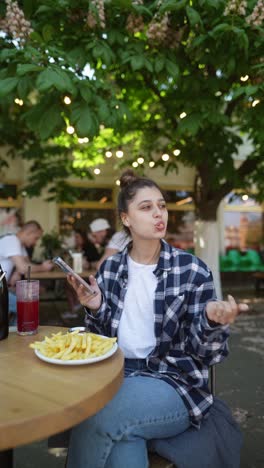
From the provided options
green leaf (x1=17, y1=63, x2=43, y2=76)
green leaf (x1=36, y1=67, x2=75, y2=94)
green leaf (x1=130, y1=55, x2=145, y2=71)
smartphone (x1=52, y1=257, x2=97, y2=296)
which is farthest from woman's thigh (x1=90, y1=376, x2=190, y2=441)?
green leaf (x1=130, y1=55, x2=145, y2=71)

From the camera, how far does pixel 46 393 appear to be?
1101 mm

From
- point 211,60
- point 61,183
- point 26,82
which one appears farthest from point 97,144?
point 26,82

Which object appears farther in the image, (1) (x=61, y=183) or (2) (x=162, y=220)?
(1) (x=61, y=183)

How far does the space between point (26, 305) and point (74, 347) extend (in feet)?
1.52

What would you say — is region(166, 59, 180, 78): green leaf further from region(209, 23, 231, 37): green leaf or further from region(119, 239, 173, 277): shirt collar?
region(119, 239, 173, 277): shirt collar

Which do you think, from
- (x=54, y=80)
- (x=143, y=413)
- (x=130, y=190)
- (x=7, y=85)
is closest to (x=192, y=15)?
(x=54, y=80)

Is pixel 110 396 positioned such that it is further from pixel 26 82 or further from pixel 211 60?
pixel 211 60

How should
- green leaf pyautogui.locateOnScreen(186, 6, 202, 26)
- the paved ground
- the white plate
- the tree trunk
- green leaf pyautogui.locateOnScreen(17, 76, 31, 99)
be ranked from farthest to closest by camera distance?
the tree trunk → green leaf pyautogui.locateOnScreen(186, 6, 202, 26) → green leaf pyautogui.locateOnScreen(17, 76, 31, 99) → the paved ground → the white plate

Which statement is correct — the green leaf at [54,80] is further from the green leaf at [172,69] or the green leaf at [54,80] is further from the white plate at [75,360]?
the white plate at [75,360]

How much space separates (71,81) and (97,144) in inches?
252

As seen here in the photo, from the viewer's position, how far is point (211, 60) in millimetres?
3439

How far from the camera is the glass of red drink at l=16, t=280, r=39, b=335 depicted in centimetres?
176

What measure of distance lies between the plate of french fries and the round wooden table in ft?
0.09

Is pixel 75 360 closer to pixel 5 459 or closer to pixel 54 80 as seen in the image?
pixel 5 459
